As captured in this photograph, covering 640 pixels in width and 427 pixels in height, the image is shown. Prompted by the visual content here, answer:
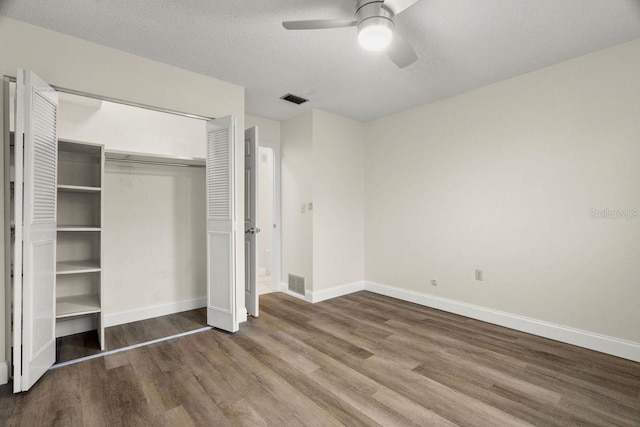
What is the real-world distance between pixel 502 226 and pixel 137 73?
13.0 ft

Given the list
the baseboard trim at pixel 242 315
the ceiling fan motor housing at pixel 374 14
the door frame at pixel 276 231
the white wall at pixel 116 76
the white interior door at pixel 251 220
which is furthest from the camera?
the door frame at pixel 276 231

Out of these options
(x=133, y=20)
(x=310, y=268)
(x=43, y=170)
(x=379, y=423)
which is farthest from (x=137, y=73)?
(x=379, y=423)

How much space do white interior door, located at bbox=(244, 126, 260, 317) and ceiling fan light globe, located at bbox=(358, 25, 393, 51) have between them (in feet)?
6.10

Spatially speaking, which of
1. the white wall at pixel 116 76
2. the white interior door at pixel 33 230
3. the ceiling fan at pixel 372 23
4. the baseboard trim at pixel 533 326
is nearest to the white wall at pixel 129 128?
the white wall at pixel 116 76

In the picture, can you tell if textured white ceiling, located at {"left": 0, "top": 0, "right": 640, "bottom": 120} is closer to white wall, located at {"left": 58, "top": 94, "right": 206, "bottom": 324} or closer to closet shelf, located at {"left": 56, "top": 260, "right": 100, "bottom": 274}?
white wall, located at {"left": 58, "top": 94, "right": 206, "bottom": 324}

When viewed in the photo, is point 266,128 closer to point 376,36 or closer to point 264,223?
point 264,223

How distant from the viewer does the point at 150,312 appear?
3441 millimetres

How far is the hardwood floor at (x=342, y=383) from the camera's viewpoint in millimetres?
1820

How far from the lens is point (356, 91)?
3.54m

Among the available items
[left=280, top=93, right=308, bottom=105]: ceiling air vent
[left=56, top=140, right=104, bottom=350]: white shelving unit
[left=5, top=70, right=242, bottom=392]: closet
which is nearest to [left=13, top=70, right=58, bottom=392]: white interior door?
[left=5, top=70, right=242, bottom=392]: closet

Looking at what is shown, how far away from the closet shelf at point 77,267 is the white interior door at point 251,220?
4.74 feet

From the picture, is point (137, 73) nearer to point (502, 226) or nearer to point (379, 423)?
point (379, 423)

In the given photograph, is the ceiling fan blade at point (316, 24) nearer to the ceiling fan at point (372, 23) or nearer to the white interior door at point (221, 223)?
the ceiling fan at point (372, 23)

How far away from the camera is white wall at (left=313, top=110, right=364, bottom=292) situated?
13.9ft
